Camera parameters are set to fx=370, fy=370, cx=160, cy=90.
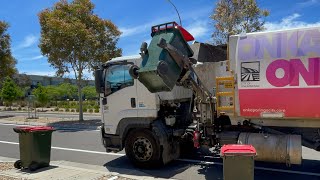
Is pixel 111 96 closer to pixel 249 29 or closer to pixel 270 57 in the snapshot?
pixel 270 57

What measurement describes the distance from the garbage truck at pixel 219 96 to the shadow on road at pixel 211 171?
31 centimetres

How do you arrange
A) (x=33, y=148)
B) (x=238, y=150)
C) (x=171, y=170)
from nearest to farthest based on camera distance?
(x=238, y=150), (x=33, y=148), (x=171, y=170)

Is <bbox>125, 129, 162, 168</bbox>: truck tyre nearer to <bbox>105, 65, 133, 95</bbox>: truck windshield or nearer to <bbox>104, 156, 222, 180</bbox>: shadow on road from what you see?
<bbox>104, 156, 222, 180</bbox>: shadow on road

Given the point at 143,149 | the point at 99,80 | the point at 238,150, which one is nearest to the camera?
the point at 238,150

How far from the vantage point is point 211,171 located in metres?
8.50

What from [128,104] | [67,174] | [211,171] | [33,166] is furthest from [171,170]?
[33,166]

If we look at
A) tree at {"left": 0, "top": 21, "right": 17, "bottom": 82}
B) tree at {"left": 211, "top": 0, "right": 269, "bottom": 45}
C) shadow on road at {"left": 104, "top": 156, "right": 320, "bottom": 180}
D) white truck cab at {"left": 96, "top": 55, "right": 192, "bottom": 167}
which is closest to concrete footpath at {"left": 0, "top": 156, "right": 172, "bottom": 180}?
shadow on road at {"left": 104, "top": 156, "right": 320, "bottom": 180}

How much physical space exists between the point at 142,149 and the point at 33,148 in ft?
8.18

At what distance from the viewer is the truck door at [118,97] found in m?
9.13

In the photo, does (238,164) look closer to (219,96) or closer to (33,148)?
(219,96)

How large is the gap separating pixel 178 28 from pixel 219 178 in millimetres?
3291

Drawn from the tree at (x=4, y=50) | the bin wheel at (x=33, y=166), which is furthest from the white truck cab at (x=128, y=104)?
the tree at (x=4, y=50)

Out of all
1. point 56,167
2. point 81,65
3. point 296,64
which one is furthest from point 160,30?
point 81,65

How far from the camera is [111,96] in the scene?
943 centimetres
